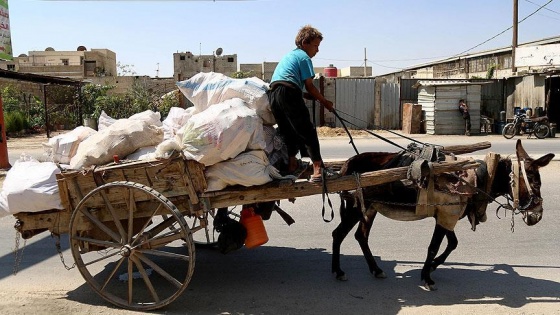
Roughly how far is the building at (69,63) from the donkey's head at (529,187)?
36206mm

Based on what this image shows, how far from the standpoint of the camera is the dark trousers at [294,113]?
435 cm

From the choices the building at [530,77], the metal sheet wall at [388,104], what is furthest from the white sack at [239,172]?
the metal sheet wall at [388,104]

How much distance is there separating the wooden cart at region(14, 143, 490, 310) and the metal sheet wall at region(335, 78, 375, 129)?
61.9 feet

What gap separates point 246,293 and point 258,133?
1.46 metres

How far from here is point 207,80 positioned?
184 inches

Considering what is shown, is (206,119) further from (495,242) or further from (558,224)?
(558,224)

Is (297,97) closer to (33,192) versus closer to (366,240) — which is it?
(366,240)

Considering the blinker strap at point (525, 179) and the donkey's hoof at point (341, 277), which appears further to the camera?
the donkey's hoof at point (341, 277)

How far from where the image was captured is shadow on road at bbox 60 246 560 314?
4.27m

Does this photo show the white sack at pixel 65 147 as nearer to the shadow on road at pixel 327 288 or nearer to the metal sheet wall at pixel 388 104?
the shadow on road at pixel 327 288

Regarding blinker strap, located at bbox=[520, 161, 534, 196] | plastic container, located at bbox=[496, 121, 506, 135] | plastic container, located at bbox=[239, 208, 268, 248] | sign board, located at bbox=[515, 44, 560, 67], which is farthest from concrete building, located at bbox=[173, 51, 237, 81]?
blinker strap, located at bbox=[520, 161, 534, 196]

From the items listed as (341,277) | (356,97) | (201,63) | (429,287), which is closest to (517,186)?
(429,287)

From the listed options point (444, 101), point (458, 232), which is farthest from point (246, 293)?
point (444, 101)

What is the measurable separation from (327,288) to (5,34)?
42.8 ft
